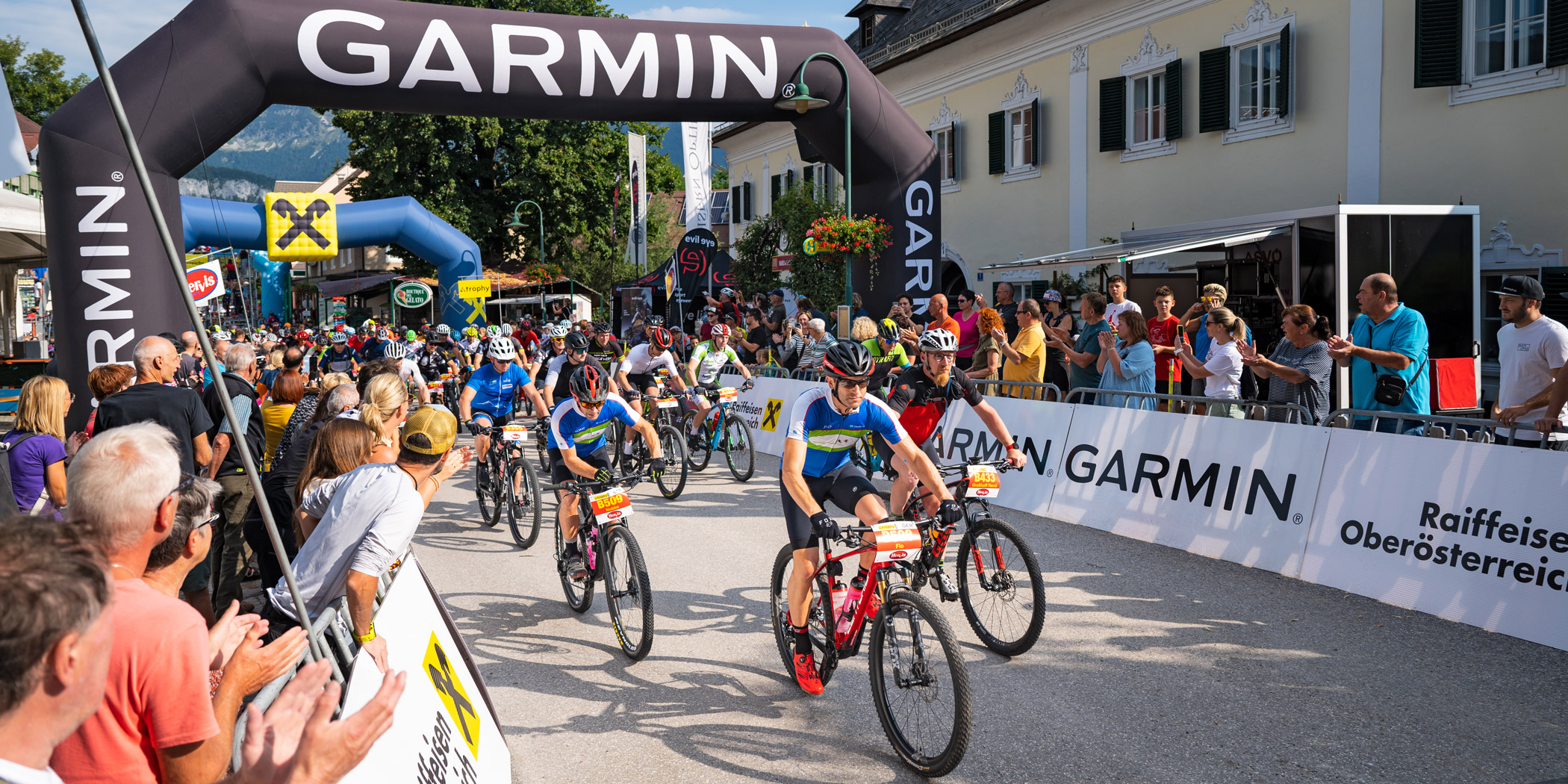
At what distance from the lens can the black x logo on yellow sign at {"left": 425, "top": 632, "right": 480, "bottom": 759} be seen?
3412 mm

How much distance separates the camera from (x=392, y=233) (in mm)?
27766

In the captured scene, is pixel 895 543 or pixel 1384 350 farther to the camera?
pixel 1384 350

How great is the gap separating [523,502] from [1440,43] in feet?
45.4

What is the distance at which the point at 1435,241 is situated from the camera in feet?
41.1

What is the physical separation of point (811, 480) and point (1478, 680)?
3.54 meters

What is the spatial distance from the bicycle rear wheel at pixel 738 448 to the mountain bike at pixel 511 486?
2725 mm

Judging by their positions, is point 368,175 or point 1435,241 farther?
point 368,175

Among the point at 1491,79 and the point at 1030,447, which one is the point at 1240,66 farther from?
the point at 1030,447

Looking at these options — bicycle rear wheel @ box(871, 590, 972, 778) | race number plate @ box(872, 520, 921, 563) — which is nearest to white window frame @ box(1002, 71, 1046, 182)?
race number plate @ box(872, 520, 921, 563)

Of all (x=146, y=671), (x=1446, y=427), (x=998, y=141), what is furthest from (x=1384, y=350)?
(x=998, y=141)

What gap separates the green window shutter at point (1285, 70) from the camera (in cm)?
1644

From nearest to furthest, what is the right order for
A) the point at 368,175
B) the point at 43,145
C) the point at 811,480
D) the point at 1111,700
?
the point at 1111,700
the point at 811,480
the point at 43,145
the point at 368,175

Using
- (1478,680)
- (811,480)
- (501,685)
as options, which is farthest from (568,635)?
(1478,680)

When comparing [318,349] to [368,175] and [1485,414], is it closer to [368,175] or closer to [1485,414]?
[368,175]
